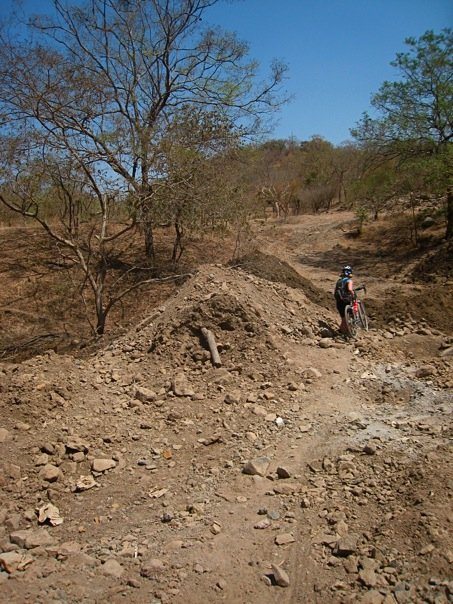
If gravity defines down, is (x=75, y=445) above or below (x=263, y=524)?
above

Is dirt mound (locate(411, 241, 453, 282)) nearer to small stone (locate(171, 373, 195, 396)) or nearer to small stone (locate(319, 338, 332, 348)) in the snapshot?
small stone (locate(319, 338, 332, 348))

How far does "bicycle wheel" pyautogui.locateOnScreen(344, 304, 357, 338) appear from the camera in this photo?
7.61 meters

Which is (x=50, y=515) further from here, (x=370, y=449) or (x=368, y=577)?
(x=370, y=449)

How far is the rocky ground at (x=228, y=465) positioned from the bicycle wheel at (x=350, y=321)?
36 centimetres

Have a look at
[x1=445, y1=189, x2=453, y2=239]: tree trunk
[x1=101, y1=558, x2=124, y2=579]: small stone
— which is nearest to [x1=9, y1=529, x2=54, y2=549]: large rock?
[x1=101, y1=558, x2=124, y2=579]: small stone

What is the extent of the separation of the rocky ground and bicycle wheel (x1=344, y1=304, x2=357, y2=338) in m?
0.36

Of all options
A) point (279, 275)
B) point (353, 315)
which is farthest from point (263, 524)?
point (279, 275)

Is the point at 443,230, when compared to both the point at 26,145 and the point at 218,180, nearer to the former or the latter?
the point at 218,180

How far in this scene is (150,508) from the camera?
12.6ft

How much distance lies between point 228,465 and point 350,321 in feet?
13.4

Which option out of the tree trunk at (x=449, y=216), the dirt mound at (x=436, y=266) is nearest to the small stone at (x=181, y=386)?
the dirt mound at (x=436, y=266)

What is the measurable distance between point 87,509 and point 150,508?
511mm

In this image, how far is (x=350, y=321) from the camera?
7.71 meters

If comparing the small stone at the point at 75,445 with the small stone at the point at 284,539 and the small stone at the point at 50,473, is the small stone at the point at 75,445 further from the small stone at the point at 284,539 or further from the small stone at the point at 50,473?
the small stone at the point at 284,539
